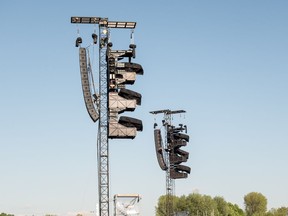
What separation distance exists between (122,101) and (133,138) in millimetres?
3606

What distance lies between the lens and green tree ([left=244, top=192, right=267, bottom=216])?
570ft

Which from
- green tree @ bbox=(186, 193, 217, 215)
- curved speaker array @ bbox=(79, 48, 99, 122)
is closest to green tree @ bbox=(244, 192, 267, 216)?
green tree @ bbox=(186, 193, 217, 215)

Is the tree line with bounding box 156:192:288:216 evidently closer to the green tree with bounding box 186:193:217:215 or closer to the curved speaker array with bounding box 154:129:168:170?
the green tree with bounding box 186:193:217:215

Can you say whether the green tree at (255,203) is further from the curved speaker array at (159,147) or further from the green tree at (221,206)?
the curved speaker array at (159,147)

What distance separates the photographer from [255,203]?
175 meters

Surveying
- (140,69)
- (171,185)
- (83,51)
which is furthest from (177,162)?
(83,51)

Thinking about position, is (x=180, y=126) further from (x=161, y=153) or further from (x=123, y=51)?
(x=123, y=51)

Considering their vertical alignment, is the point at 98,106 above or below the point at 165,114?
below

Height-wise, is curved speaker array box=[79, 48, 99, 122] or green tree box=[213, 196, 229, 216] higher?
curved speaker array box=[79, 48, 99, 122]

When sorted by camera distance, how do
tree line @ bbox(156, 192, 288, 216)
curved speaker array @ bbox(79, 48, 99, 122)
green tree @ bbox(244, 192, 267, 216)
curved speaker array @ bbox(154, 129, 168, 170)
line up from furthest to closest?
1. green tree @ bbox(244, 192, 267, 216)
2. tree line @ bbox(156, 192, 288, 216)
3. curved speaker array @ bbox(154, 129, 168, 170)
4. curved speaker array @ bbox(79, 48, 99, 122)

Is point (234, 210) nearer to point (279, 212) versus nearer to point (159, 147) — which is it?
point (279, 212)

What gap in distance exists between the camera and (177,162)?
80.6 m

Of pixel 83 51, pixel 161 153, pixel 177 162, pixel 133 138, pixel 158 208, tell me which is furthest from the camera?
pixel 158 208

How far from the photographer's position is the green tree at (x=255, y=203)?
174 metres
